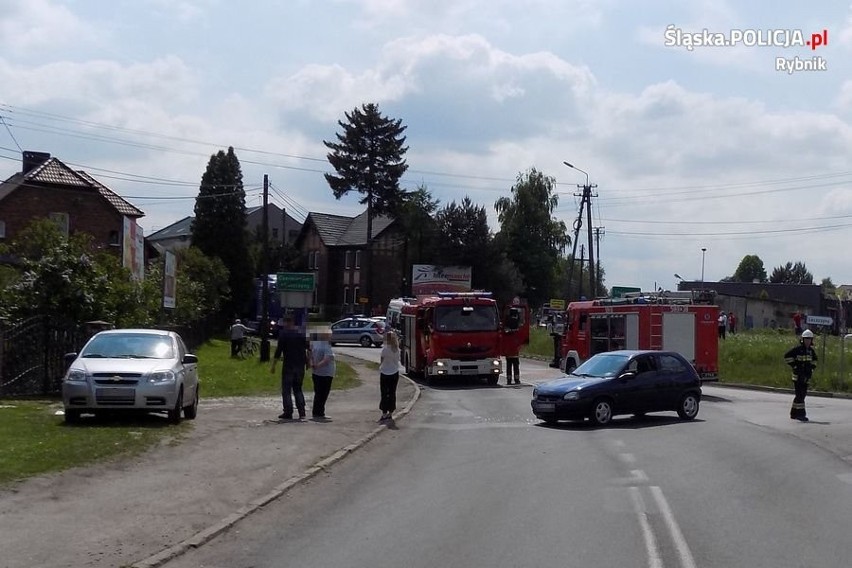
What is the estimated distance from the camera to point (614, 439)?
682 inches

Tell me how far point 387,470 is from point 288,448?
2006mm

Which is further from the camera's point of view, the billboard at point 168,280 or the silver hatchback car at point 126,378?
the billboard at point 168,280

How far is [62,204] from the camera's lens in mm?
52750

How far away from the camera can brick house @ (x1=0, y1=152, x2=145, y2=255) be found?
50.8m

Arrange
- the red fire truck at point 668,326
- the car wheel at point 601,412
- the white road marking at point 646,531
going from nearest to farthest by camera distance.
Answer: the white road marking at point 646,531 < the car wheel at point 601,412 < the red fire truck at point 668,326

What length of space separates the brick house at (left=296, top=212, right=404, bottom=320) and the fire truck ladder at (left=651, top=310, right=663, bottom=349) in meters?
55.1

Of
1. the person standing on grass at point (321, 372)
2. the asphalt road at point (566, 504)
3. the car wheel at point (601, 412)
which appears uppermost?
the person standing on grass at point (321, 372)

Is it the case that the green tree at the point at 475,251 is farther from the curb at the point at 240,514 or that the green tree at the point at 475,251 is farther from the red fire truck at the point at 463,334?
the curb at the point at 240,514

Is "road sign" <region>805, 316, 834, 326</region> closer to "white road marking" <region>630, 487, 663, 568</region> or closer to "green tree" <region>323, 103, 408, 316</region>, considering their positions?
"white road marking" <region>630, 487, 663, 568</region>

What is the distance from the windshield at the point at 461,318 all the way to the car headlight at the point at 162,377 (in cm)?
1584

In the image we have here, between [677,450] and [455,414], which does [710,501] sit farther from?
[455,414]

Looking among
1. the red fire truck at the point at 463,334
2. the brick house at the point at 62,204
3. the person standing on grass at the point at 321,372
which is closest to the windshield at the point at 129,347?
the person standing on grass at the point at 321,372

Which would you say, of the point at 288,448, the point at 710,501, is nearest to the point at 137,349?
the point at 288,448

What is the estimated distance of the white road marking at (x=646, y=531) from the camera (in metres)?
8.12
